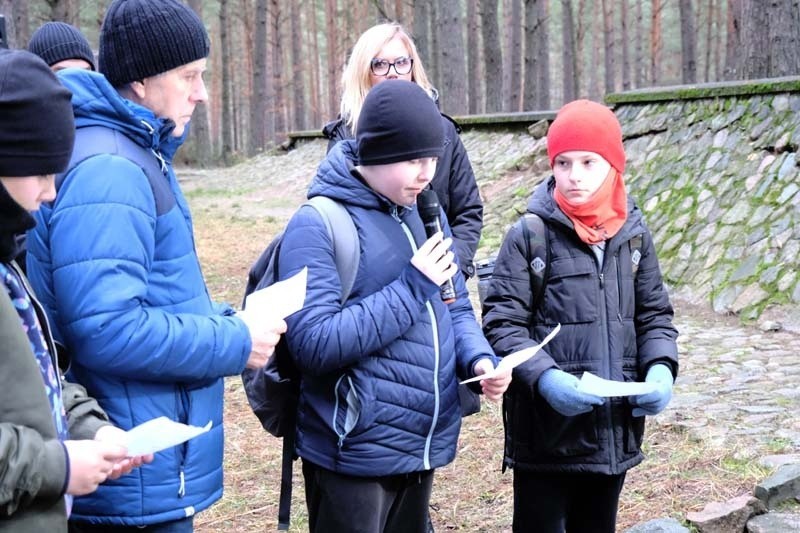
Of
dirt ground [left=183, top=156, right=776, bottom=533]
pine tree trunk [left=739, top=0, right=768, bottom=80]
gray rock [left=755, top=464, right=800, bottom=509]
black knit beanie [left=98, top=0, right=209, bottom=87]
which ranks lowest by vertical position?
dirt ground [left=183, top=156, right=776, bottom=533]

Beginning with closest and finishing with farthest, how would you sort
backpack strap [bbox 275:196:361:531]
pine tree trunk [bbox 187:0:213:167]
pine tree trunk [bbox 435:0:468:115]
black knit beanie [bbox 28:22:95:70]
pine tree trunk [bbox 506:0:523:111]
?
backpack strap [bbox 275:196:361:531] → black knit beanie [bbox 28:22:95:70] → pine tree trunk [bbox 435:0:468:115] → pine tree trunk [bbox 506:0:523:111] → pine tree trunk [bbox 187:0:213:167]

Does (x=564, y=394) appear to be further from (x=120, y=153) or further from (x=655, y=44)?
(x=655, y=44)

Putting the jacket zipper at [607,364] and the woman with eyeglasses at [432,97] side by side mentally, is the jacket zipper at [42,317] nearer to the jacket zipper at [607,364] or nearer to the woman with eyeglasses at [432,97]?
the jacket zipper at [607,364]

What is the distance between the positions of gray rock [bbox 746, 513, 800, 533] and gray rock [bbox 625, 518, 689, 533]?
10.1 inches

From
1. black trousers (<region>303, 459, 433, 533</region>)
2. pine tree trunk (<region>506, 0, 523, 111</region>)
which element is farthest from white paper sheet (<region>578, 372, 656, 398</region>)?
pine tree trunk (<region>506, 0, 523, 111</region>)

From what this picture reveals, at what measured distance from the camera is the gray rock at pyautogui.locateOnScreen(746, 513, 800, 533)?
3.38 meters

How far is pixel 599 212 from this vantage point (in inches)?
111

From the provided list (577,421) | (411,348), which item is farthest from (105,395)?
(577,421)

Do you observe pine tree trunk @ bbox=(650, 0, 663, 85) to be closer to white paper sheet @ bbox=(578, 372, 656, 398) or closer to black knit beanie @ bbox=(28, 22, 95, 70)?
black knit beanie @ bbox=(28, 22, 95, 70)

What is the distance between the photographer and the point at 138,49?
2.18 meters

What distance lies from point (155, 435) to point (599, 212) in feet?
5.06

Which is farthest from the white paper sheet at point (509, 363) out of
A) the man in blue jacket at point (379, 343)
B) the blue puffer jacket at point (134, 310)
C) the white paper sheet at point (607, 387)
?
the blue puffer jacket at point (134, 310)

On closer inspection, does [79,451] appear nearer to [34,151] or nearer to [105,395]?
[105,395]

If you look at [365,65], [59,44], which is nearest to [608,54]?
[59,44]
